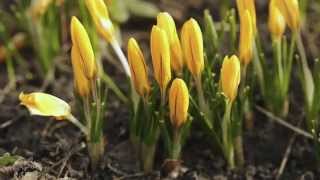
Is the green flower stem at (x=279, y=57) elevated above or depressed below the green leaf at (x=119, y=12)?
below

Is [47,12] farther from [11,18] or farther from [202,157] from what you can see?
[202,157]

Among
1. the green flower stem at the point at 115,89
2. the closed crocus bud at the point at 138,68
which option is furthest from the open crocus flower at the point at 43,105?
the green flower stem at the point at 115,89

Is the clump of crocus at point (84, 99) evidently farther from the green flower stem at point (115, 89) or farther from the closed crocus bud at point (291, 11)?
the closed crocus bud at point (291, 11)

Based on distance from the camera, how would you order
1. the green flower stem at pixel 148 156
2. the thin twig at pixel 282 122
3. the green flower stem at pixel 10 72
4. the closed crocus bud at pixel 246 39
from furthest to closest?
the green flower stem at pixel 10 72 < the thin twig at pixel 282 122 < the green flower stem at pixel 148 156 < the closed crocus bud at pixel 246 39

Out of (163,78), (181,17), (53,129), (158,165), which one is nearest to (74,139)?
(53,129)

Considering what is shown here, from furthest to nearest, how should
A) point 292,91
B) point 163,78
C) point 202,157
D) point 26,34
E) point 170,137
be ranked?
1. point 26,34
2. point 292,91
3. point 202,157
4. point 170,137
5. point 163,78

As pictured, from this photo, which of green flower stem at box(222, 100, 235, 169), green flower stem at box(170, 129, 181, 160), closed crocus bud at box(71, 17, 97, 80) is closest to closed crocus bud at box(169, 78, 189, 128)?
green flower stem at box(170, 129, 181, 160)

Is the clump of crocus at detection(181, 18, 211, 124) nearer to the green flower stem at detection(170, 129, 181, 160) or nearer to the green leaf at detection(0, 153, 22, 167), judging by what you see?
the green flower stem at detection(170, 129, 181, 160)

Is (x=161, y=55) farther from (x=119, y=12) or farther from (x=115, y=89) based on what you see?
(x=119, y=12)
